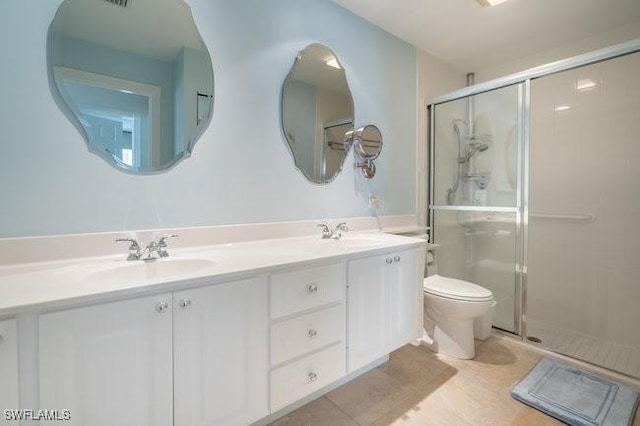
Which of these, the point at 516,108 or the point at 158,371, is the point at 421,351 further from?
the point at 516,108

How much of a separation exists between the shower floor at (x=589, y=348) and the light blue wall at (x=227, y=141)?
1420 millimetres

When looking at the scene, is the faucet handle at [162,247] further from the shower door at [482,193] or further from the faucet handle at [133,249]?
the shower door at [482,193]

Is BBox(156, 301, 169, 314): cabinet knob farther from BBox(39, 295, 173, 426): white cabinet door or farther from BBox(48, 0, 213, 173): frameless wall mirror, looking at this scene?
BBox(48, 0, 213, 173): frameless wall mirror

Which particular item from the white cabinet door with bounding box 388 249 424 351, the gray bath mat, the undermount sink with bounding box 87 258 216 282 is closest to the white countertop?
the undermount sink with bounding box 87 258 216 282

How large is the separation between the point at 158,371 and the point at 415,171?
233 centimetres

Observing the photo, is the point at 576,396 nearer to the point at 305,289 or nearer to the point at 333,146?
the point at 305,289

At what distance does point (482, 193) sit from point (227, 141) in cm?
209

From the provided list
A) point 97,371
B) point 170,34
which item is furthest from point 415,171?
point 97,371

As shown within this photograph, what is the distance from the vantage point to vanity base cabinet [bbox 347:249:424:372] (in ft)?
4.83

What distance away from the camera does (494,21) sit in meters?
2.16

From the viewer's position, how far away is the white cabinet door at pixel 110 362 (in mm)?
799

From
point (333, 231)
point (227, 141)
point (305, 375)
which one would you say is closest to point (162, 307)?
point (305, 375)

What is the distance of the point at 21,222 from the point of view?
3.62ft

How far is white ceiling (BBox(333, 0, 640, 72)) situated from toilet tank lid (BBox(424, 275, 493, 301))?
190 centimetres
